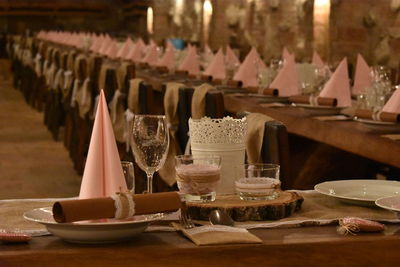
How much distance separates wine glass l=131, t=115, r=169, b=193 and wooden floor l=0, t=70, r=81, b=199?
4150 millimetres

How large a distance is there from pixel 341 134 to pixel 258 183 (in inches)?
56.1

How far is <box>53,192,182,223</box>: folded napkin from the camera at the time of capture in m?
1.43

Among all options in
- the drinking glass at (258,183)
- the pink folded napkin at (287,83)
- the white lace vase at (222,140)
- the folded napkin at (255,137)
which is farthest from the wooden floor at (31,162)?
the drinking glass at (258,183)

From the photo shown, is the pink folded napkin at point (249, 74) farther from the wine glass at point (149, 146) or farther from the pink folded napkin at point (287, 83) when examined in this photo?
the wine glass at point (149, 146)

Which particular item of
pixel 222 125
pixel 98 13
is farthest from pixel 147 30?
pixel 222 125

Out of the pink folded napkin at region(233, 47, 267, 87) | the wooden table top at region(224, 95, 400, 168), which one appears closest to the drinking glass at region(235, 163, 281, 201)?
the wooden table top at region(224, 95, 400, 168)

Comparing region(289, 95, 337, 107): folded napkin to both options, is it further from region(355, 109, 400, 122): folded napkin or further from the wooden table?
the wooden table

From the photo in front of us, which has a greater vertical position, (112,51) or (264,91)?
(112,51)

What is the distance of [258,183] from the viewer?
179 cm

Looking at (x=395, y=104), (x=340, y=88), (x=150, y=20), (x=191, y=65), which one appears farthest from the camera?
(x=150, y=20)

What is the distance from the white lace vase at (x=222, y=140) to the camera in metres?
1.95

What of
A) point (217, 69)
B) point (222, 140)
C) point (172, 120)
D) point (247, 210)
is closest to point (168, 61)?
point (217, 69)

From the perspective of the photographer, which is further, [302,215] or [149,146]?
[149,146]

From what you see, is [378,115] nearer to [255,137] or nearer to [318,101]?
[318,101]
